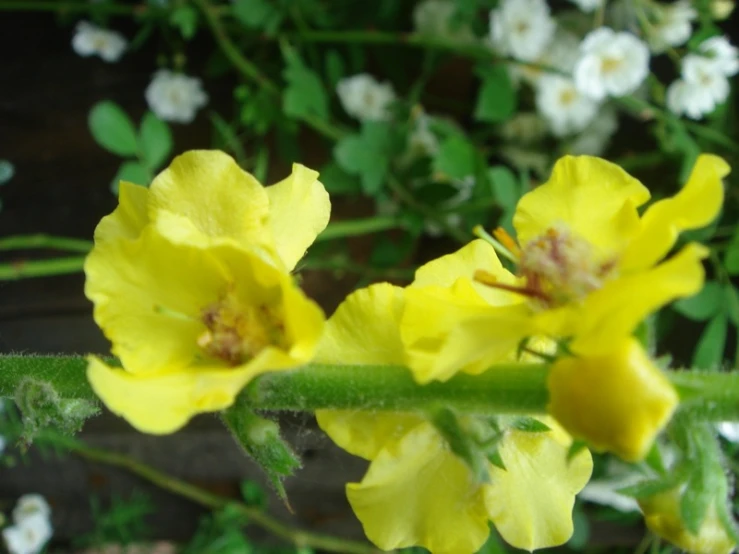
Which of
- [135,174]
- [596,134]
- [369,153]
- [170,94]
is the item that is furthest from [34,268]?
[596,134]

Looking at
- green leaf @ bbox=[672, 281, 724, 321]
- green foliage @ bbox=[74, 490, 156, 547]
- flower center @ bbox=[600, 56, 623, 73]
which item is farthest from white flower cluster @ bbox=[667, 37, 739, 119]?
green foliage @ bbox=[74, 490, 156, 547]

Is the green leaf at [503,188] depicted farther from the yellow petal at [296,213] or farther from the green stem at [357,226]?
the yellow petal at [296,213]

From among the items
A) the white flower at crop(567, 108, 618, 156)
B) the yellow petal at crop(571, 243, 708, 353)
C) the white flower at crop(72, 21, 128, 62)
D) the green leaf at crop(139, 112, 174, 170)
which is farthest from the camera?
the white flower at crop(567, 108, 618, 156)

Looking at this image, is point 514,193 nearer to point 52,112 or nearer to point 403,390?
point 403,390

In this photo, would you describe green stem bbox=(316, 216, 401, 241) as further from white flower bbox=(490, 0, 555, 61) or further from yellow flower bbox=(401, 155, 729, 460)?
yellow flower bbox=(401, 155, 729, 460)

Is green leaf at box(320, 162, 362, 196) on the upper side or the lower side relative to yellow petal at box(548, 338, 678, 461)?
lower

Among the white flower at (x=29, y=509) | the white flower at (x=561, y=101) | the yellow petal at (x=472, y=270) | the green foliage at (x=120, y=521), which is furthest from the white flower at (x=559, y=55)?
the white flower at (x=29, y=509)
